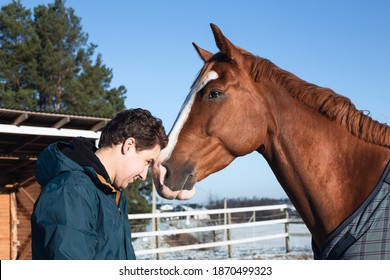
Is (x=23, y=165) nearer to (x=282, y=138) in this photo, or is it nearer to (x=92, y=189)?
(x=282, y=138)

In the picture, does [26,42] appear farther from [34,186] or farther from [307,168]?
[307,168]

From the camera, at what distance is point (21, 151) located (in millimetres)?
10055

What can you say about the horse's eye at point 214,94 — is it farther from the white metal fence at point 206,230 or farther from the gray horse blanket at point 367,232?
the white metal fence at point 206,230

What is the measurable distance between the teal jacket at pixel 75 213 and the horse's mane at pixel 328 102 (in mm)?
1217

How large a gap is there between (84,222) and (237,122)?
1292 millimetres

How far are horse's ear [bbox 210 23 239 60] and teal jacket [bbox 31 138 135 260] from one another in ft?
3.78

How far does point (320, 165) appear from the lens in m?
2.44

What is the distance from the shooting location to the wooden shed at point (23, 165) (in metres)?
8.52

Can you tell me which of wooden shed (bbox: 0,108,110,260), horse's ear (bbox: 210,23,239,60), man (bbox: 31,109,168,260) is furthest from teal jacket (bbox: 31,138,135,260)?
wooden shed (bbox: 0,108,110,260)

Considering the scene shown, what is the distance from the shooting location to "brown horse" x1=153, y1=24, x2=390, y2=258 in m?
2.39

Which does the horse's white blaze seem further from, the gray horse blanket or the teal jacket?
the gray horse blanket
